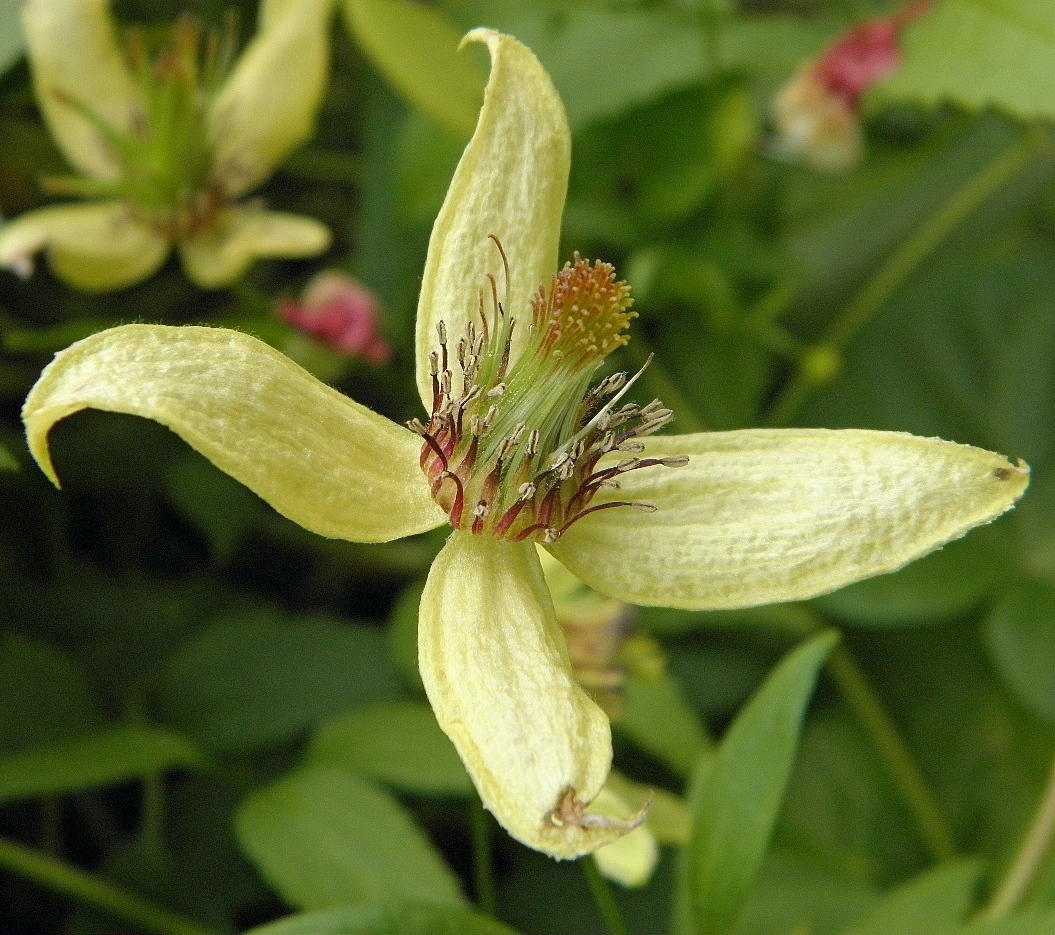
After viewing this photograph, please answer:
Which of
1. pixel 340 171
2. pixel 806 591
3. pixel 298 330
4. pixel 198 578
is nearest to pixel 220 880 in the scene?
pixel 198 578

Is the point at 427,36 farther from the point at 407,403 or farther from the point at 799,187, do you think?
the point at 799,187

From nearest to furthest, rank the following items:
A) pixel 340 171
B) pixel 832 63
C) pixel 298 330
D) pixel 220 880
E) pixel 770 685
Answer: pixel 770 685 < pixel 220 880 < pixel 298 330 < pixel 832 63 < pixel 340 171

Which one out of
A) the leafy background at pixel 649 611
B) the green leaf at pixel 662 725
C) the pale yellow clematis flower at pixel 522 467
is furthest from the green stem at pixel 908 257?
the pale yellow clematis flower at pixel 522 467

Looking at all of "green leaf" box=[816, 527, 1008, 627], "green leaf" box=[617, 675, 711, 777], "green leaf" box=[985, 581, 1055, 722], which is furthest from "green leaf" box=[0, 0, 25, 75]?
"green leaf" box=[985, 581, 1055, 722]

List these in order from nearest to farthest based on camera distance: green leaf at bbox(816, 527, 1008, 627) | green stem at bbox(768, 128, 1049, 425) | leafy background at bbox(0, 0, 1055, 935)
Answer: leafy background at bbox(0, 0, 1055, 935), green leaf at bbox(816, 527, 1008, 627), green stem at bbox(768, 128, 1049, 425)

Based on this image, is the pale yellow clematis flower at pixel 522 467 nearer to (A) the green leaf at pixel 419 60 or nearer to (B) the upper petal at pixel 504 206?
(B) the upper petal at pixel 504 206

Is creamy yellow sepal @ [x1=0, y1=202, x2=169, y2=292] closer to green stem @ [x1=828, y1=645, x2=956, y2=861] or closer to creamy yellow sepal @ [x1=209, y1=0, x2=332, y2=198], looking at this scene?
creamy yellow sepal @ [x1=209, y1=0, x2=332, y2=198]
